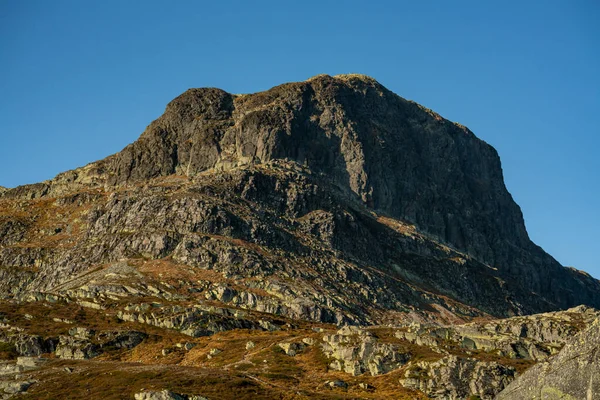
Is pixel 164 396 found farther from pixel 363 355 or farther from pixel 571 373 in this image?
pixel 571 373

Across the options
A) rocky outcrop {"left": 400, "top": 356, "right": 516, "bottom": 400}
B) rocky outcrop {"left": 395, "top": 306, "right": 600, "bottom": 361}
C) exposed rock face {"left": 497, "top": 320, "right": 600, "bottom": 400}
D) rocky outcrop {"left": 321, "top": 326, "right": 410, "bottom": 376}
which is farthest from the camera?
rocky outcrop {"left": 395, "top": 306, "right": 600, "bottom": 361}

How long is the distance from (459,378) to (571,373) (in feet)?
254

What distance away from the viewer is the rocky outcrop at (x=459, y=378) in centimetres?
12344

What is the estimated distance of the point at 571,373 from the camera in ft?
180

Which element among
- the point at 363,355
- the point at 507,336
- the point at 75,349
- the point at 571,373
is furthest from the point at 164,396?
the point at 571,373

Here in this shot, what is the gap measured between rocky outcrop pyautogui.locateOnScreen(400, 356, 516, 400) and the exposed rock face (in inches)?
2443

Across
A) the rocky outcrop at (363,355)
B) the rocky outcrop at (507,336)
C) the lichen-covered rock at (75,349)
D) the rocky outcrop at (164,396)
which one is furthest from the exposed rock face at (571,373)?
the lichen-covered rock at (75,349)

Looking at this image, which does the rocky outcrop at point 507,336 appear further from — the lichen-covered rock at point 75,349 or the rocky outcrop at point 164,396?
the lichen-covered rock at point 75,349

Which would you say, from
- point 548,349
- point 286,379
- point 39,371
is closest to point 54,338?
point 39,371

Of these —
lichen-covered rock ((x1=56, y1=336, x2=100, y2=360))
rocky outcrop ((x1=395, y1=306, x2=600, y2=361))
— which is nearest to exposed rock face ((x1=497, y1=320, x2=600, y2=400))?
rocky outcrop ((x1=395, y1=306, x2=600, y2=361))

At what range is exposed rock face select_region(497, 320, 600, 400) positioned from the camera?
5159 cm

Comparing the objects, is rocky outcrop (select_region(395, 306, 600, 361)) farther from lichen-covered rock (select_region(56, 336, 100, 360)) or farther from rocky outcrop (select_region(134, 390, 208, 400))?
lichen-covered rock (select_region(56, 336, 100, 360))

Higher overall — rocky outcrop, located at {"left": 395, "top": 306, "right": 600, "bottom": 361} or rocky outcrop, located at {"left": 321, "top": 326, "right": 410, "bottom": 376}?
rocky outcrop, located at {"left": 395, "top": 306, "right": 600, "bottom": 361}

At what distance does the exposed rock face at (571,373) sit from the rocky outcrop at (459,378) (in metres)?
62.0
